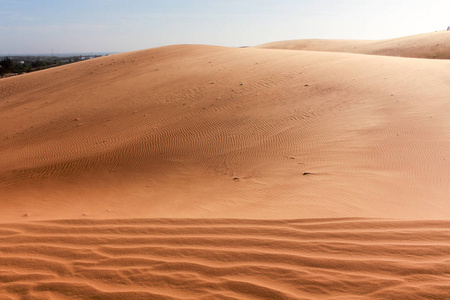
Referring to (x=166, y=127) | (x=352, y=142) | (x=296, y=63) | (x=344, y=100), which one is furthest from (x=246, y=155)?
(x=296, y=63)

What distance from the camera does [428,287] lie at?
227 centimetres

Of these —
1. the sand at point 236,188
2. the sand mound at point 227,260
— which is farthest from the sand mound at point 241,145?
the sand mound at point 227,260

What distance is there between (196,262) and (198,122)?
541cm

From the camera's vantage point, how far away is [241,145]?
6.39 metres

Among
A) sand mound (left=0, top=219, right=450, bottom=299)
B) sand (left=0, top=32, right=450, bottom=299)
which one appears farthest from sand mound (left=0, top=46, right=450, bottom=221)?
sand mound (left=0, top=219, right=450, bottom=299)

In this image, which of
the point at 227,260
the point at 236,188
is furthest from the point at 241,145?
the point at 227,260

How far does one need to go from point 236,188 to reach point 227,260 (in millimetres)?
2049

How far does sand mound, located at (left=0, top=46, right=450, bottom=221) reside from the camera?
415 cm

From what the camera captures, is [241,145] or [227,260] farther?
[241,145]

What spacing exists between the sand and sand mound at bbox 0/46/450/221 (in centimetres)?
4

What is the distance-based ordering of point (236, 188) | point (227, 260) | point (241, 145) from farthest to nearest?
point (241, 145), point (236, 188), point (227, 260)

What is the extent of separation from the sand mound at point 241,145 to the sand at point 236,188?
0.04m

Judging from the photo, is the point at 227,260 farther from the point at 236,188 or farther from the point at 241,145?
the point at 241,145

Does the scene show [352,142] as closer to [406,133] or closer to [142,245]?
[406,133]
